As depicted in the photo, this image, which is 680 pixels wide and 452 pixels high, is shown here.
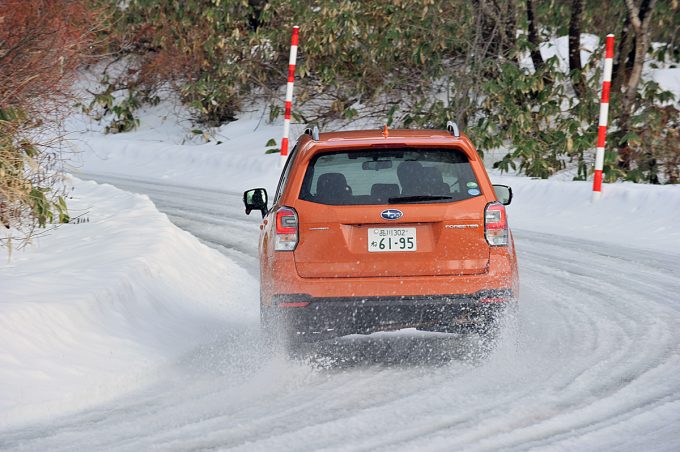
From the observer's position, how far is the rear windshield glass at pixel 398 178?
280 inches

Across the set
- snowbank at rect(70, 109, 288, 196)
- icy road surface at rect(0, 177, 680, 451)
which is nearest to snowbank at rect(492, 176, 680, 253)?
icy road surface at rect(0, 177, 680, 451)

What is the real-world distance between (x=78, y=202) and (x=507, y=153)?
27.5ft

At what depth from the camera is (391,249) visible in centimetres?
699

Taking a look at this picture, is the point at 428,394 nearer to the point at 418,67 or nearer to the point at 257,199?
the point at 257,199

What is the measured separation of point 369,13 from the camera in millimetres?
21875

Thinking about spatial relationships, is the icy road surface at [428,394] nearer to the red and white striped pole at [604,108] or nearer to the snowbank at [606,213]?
the snowbank at [606,213]

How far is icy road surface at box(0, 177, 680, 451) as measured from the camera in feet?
17.8

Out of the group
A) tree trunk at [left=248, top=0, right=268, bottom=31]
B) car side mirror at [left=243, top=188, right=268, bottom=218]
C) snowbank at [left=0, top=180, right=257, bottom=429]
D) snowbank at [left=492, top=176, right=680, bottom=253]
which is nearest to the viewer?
snowbank at [left=0, top=180, right=257, bottom=429]

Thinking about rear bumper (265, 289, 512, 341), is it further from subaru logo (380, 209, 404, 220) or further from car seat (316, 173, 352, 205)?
car seat (316, 173, 352, 205)

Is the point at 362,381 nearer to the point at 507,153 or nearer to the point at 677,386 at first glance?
the point at 677,386

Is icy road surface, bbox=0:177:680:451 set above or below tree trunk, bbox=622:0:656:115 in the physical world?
below

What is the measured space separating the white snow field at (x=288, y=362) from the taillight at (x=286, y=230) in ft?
2.57

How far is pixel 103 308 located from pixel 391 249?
2.53 m

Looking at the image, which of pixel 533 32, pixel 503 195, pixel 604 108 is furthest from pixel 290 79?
pixel 503 195
